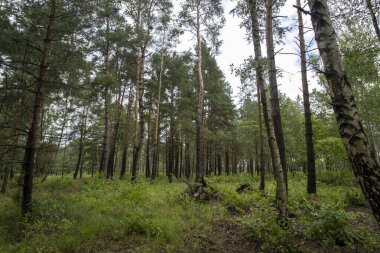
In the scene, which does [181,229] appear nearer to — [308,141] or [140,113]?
[308,141]

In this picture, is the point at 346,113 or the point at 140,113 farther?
the point at 140,113

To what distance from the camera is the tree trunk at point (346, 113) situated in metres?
2.89

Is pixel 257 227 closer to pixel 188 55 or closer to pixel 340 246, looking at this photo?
pixel 340 246

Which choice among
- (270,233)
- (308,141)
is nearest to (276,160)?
(270,233)

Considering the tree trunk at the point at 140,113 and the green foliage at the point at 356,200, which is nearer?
the green foliage at the point at 356,200

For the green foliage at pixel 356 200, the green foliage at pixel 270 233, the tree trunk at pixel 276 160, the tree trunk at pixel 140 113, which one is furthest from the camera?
the tree trunk at pixel 140 113

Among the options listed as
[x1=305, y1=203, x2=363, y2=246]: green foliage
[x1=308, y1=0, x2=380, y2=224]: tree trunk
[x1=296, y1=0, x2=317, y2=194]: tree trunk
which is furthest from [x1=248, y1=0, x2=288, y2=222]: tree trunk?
[x1=296, y1=0, x2=317, y2=194]: tree trunk

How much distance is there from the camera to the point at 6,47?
7.54 meters

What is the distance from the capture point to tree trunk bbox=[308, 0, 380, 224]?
9.48 feet

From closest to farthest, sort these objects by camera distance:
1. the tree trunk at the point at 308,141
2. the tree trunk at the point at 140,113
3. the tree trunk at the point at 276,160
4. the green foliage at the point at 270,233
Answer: the green foliage at the point at 270,233 → the tree trunk at the point at 276,160 → the tree trunk at the point at 308,141 → the tree trunk at the point at 140,113

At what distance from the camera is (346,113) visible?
10.3 ft

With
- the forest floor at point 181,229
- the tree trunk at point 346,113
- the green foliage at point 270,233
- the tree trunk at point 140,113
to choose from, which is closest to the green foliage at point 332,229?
the forest floor at point 181,229

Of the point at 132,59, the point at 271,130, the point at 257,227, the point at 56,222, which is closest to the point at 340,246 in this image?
the point at 257,227

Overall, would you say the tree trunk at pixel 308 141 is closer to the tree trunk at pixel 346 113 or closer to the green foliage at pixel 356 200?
the green foliage at pixel 356 200
